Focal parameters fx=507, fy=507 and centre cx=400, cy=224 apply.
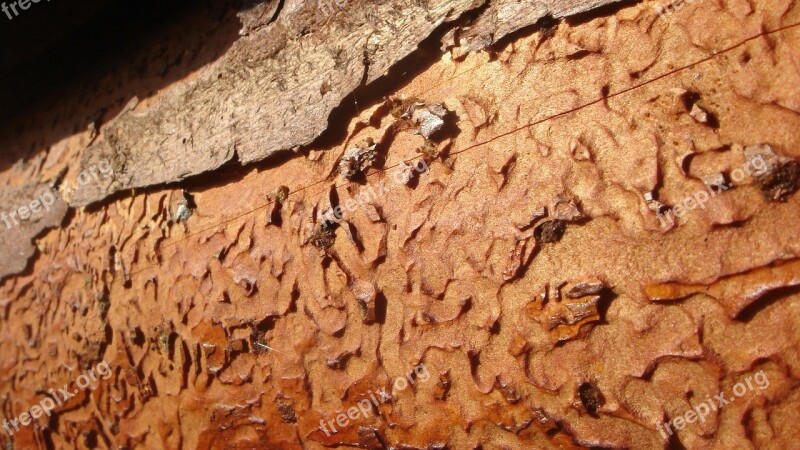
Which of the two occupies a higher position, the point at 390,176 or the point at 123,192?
the point at 123,192

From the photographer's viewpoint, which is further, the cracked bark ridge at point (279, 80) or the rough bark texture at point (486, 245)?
the cracked bark ridge at point (279, 80)

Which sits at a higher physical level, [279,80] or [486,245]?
[279,80]

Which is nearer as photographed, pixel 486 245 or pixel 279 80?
pixel 486 245

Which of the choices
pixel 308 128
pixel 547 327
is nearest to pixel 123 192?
pixel 308 128

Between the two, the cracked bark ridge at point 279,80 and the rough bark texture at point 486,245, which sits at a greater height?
the cracked bark ridge at point 279,80

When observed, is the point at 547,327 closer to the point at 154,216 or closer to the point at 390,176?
the point at 390,176

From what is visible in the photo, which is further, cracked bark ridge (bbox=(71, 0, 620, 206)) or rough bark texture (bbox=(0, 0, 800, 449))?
cracked bark ridge (bbox=(71, 0, 620, 206))

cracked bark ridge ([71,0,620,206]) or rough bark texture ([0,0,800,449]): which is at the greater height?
cracked bark ridge ([71,0,620,206])

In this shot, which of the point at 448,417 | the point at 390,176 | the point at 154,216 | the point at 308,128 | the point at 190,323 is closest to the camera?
the point at 448,417
